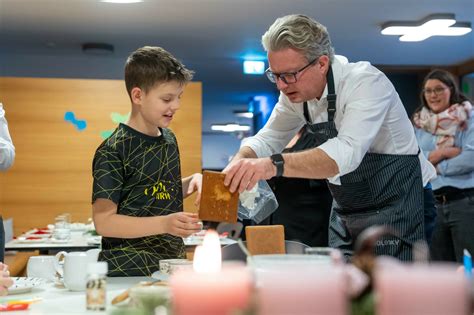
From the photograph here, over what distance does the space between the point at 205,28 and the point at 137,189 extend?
4.82 meters

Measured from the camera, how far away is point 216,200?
1698 millimetres

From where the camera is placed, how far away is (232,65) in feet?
28.7

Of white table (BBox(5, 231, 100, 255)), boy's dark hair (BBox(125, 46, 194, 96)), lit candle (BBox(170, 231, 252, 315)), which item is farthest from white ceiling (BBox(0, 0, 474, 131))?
lit candle (BBox(170, 231, 252, 315))

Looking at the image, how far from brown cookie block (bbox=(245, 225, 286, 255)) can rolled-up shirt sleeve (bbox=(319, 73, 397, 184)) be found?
48 centimetres

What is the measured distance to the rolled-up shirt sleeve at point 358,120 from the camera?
1.90 metres

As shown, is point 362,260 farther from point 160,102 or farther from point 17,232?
point 17,232

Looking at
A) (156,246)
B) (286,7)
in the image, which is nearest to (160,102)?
(156,246)

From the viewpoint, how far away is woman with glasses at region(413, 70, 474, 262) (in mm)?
3838

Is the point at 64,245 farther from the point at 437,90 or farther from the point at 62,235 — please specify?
the point at 437,90

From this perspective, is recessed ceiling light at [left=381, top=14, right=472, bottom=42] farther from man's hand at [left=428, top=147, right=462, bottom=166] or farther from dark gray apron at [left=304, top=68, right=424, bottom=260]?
dark gray apron at [left=304, top=68, right=424, bottom=260]

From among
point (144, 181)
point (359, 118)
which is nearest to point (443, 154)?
point (359, 118)

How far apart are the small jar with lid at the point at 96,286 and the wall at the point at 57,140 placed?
5188mm

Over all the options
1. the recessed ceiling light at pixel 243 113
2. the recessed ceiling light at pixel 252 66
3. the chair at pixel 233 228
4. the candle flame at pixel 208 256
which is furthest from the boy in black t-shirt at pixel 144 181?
the recessed ceiling light at pixel 243 113

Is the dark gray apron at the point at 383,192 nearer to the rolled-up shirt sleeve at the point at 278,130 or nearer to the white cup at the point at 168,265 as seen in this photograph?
the rolled-up shirt sleeve at the point at 278,130
